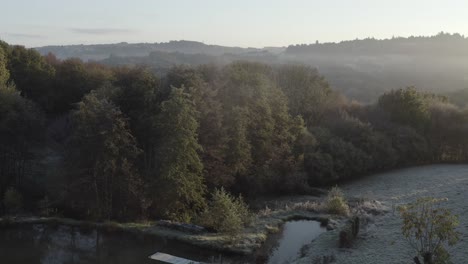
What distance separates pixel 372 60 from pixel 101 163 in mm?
126082

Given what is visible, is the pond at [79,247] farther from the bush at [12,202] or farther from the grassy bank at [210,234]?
the bush at [12,202]

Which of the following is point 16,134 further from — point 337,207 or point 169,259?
point 337,207

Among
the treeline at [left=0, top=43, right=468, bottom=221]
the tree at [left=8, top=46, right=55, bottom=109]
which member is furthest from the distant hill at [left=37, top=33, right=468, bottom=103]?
the treeline at [left=0, top=43, right=468, bottom=221]

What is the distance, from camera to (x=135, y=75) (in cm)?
3759

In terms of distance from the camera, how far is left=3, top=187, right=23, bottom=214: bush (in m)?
33.2

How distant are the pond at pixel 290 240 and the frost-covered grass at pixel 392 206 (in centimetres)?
98

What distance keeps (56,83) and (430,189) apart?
39.8m

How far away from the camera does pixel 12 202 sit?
33.2 m

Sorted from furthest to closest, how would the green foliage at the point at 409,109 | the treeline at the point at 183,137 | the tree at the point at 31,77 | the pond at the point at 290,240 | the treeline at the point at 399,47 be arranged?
the treeline at the point at 399,47, the green foliage at the point at 409,109, the tree at the point at 31,77, the treeline at the point at 183,137, the pond at the point at 290,240

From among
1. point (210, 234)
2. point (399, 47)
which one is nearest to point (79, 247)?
point (210, 234)

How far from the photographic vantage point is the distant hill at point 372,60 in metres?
111

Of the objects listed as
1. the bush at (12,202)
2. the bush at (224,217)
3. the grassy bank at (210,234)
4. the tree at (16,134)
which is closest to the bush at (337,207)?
the grassy bank at (210,234)

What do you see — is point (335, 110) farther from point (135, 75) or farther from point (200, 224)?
point (200, 224)

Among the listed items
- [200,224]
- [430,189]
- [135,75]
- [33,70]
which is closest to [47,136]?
[135,75]
